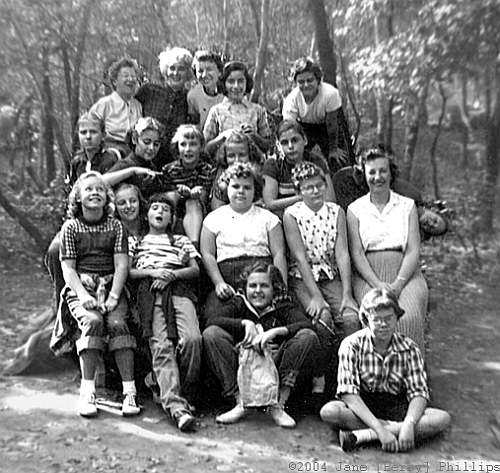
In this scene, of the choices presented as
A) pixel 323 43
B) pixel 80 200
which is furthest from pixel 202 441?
pixel 323 43

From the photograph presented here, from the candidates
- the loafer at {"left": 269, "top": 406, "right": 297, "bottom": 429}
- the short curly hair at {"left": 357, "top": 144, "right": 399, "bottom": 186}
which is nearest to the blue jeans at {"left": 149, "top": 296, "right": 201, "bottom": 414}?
the loafer at {"left": 269, "top": 406, "right": 297, "bottom": 429}

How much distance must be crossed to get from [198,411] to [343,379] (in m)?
1.11

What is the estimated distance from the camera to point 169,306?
16.7 ft

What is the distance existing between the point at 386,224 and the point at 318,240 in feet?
1.75

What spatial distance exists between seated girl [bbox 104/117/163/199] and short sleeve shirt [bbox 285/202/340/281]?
1199mm

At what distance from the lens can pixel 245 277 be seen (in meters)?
5.25

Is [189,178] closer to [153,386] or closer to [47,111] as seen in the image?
[153,386]

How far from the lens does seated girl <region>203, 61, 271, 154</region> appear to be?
21.4 ft

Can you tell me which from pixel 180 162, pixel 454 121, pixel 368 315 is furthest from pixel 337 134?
pixel 454 121

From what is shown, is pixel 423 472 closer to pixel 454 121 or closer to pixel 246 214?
pixel 246 214

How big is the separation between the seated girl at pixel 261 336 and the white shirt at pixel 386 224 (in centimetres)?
84

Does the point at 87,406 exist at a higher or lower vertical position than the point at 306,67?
lower

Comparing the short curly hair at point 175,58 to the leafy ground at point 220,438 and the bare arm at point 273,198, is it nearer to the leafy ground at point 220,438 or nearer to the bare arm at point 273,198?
the bare arm at point 273,198

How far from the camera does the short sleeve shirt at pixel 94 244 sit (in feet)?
17.0
